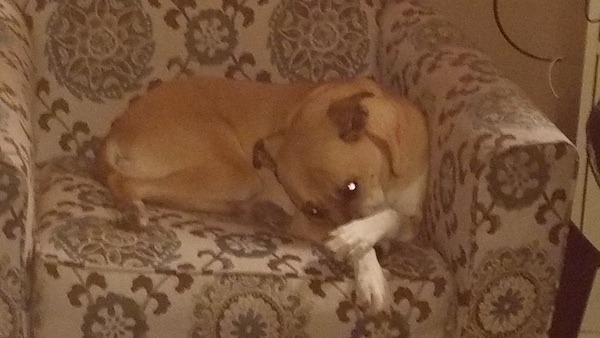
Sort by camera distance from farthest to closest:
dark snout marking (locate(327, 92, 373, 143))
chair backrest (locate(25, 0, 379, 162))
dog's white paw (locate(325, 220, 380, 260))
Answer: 1. chair backrest (locate(25, 0, 379, 162))
2. dark snout marking (locate(327, 92, 373, 143))
3. dog's white paw (locate(325, 220, 380, 260))

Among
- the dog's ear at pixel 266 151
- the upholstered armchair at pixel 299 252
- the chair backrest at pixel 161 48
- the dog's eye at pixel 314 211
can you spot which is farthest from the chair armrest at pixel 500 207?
the chair backrest at pixel 161 48

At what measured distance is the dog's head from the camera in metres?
1.71

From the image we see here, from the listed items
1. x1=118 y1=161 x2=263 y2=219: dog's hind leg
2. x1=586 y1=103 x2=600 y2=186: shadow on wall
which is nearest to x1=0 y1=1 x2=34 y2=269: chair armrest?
x1=118 y1=161 x2=263 y2=219: dog's hind leg

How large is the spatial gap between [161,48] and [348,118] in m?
0.61

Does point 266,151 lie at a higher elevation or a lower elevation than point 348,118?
lower

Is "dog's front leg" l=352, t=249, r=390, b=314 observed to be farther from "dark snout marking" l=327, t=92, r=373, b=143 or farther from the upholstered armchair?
"dark snout marking" l=327, t=92, r=373, b=143

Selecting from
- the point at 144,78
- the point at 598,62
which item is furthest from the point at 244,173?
the point at 598,62

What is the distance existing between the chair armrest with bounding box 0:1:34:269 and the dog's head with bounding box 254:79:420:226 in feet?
1.71

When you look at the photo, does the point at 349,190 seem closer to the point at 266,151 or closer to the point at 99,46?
the point at 266,151

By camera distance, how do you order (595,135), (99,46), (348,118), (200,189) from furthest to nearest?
(99,46)
(200,189)
(348,118)
(595,135)

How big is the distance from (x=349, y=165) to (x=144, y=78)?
63 cm

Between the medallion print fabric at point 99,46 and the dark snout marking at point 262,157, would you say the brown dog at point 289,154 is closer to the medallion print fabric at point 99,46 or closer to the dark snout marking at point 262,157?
the dark snout marking at point 262,157

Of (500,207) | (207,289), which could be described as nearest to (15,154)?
(207,289)

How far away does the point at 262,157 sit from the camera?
1.85m
